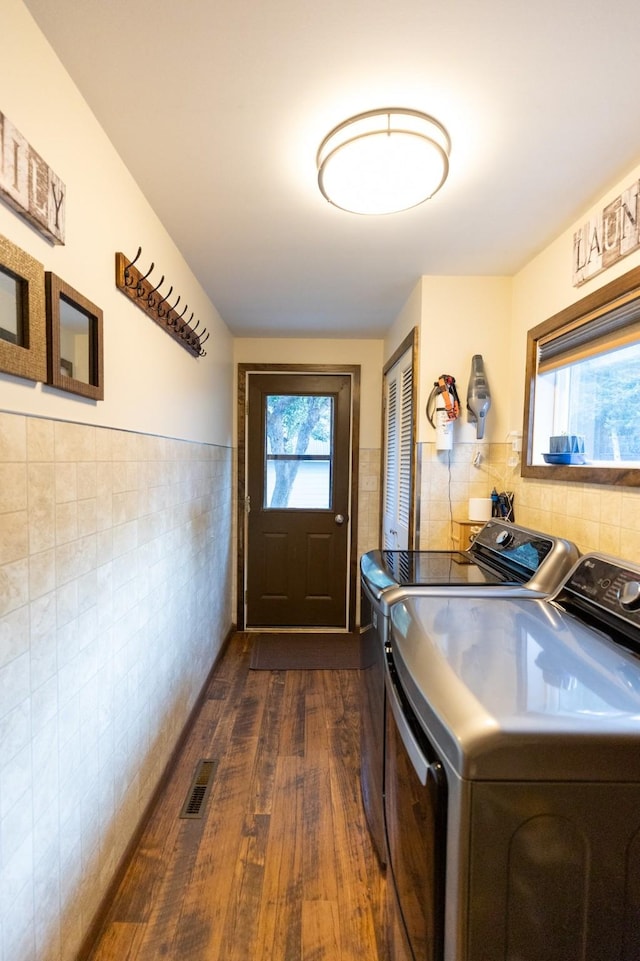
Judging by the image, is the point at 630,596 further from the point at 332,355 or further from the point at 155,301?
the point at 332,355

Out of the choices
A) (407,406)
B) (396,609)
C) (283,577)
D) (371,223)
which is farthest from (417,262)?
(283,577)

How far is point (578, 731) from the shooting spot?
67 cm

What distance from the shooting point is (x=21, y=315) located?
36.3 inches

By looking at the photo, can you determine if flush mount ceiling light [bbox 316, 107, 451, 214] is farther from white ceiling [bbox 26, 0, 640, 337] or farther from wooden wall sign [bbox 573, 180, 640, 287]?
wooden wall sign [bbox 573, 180, 640, 287]

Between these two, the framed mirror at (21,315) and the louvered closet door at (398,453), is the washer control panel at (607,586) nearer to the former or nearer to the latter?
the louvered closet door at (398,453)

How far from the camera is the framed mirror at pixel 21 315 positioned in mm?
859

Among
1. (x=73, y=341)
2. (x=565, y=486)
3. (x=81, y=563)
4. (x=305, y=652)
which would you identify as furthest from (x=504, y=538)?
(x=305, y=652)

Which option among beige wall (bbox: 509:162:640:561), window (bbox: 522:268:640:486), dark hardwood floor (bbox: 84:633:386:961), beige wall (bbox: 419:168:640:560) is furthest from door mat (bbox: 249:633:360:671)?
window (bbox: 522:268:640:486)

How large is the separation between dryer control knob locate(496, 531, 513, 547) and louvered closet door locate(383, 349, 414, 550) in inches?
24.9

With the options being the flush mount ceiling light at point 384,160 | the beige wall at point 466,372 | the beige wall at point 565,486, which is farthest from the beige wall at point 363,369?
the flush mount ceiling light at point 384,160

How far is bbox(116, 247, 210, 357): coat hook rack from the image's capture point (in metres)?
1.41

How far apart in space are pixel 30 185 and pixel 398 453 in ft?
7.43

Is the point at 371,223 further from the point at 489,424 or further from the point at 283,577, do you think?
the point at 283,577

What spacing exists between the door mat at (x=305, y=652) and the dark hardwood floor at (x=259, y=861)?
0.60 meters
